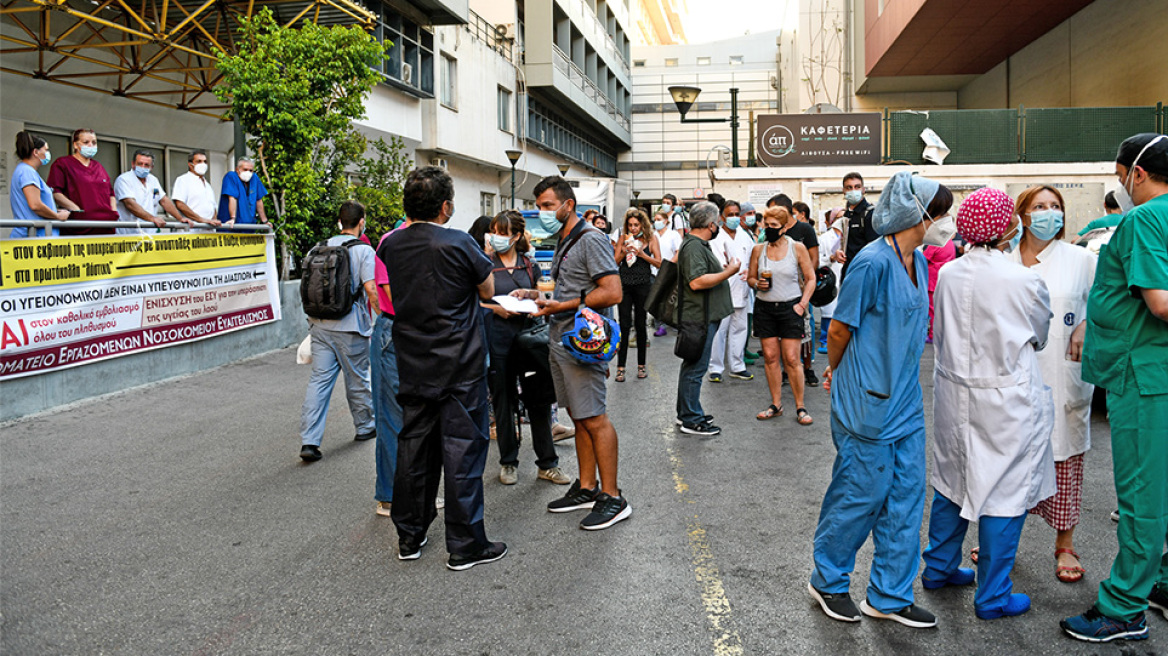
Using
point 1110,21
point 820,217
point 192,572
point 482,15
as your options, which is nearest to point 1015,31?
point 1110,21

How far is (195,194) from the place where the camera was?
11.8 metres

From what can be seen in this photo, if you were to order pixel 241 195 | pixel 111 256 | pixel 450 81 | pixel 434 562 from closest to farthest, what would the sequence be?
pixel 434 562
pixel 111 256
pixel 241 195
pixel 450 81

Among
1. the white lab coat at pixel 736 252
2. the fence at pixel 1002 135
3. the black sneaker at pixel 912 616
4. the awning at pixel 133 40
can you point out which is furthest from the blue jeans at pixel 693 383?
the fence at pixel 1002 135

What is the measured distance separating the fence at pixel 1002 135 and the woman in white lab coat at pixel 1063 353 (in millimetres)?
16109

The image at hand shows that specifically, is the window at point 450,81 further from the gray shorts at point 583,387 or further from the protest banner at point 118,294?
the gray shorts at point 583,387

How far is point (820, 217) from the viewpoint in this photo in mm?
18578

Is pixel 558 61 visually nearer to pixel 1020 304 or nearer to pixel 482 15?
pixel 482 15

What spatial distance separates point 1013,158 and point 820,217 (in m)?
5.06

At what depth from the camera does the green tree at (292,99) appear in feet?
42.5

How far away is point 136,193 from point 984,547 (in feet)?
35.5

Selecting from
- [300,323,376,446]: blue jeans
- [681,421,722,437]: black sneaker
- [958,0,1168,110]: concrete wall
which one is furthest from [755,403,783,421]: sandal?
[958,0,1168,110]: concrete wall

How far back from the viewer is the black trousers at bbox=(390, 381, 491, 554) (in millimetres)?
4402

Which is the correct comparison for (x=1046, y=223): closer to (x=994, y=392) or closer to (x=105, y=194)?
(x=994, y=392)

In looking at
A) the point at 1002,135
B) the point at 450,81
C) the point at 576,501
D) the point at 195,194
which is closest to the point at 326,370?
the point at 576,501
